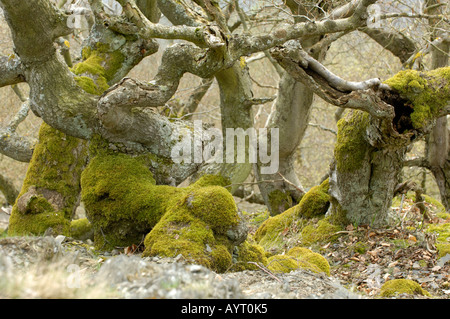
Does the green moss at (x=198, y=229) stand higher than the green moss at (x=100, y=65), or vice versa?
the green moss at (x=100, y=65)

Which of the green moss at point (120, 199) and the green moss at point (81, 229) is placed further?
the green moss at point (81, 229)

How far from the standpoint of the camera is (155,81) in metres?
5.15

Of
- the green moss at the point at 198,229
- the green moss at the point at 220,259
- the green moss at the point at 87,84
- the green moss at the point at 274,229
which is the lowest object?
the green moss at the point at 274,229

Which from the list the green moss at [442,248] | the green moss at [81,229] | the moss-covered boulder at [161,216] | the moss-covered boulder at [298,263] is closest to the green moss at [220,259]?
the moss-covered boulder at [161,216]

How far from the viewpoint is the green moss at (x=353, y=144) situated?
5590mm

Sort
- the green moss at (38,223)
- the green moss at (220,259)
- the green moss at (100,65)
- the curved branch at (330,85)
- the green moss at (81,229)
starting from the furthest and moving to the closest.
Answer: the green moss at (81,229), the green moss at (100,65), the green moss at (38,223), the curved branch at (330,85), the green moss at (220,259)

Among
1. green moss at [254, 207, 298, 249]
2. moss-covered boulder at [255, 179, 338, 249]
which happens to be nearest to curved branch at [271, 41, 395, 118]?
moss-covered boulder at [255, 179, 338, 249]

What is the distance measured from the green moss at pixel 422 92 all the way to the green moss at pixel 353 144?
625 mm

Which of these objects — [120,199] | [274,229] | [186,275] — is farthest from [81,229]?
[186,275]

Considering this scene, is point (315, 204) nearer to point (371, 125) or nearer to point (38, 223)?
point (371, 125)

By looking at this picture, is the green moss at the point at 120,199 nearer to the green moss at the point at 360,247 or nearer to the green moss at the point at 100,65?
the green moss at the point at 100,65

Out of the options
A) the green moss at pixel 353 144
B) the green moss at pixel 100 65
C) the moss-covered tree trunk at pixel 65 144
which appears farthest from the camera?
the green moss at pixel 100 65
